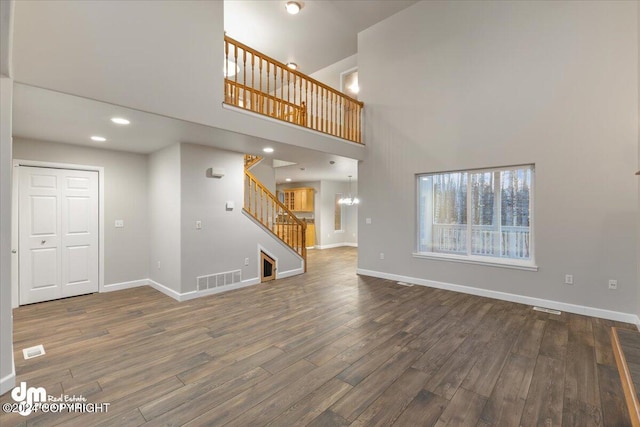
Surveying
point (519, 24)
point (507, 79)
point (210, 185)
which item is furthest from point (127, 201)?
point (519, 24)

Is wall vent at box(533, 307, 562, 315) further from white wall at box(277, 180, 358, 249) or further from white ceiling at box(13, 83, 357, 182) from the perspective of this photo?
white wall at box(277, 180, 358, 249)

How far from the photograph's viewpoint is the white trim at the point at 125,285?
4.82m

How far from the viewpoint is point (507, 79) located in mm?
4336

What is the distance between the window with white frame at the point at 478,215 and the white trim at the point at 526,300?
484 mm

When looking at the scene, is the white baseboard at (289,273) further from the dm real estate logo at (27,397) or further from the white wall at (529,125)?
the dm real estate logo at (27,397)

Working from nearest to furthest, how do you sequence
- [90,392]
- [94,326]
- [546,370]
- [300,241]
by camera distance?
[90,392]
[546,370]
[94,326]
[300,241]

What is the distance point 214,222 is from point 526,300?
16.4ft

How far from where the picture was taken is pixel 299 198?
10773mm

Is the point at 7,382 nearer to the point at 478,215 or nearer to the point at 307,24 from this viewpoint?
the point at 478,215

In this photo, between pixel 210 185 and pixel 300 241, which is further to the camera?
pixel 300 241

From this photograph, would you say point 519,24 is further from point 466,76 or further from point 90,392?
point 90,392

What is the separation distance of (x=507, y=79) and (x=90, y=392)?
6.17 meters

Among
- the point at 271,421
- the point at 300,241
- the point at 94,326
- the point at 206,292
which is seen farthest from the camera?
the point at 300,241

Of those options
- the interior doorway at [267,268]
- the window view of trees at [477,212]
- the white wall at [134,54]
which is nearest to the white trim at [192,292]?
the interior doorway at [267,268]
